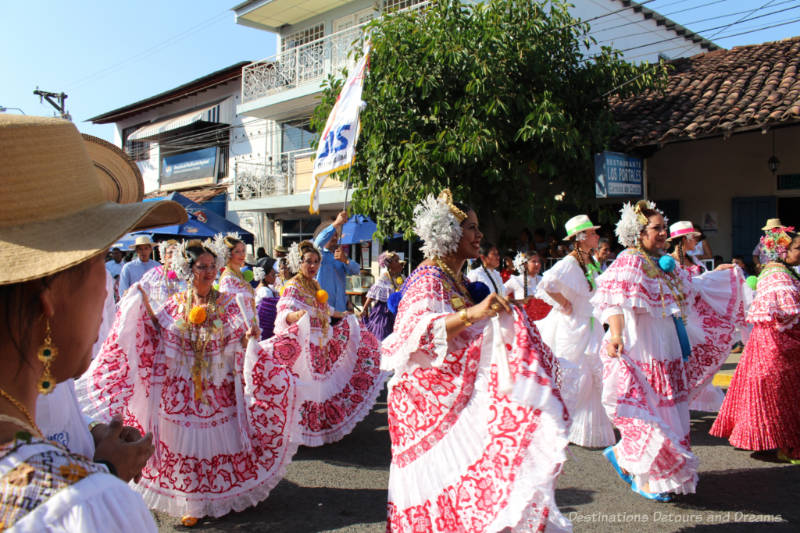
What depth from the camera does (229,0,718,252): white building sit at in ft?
60.3

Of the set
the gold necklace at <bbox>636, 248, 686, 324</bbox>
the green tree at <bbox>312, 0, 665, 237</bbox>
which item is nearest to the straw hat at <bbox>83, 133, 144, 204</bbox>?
the gold necklace at <bbox>636, 248, 686, 324</bbox>

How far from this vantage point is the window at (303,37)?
20.6 meters

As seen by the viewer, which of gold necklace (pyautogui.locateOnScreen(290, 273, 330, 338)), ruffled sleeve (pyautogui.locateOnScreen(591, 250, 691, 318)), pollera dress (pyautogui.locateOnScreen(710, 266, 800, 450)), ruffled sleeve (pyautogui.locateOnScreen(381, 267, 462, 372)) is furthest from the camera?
gold necklace (pyautogui.locateOnScreen(290, 273, 330, 338))

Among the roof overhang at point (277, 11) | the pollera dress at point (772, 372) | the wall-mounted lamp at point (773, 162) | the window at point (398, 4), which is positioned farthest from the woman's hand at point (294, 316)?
the roof overhang at point (277, 11)

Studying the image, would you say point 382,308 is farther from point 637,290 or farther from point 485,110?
point 637,290

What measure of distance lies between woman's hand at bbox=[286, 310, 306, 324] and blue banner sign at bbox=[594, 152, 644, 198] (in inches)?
289

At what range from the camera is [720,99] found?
39.9 ft

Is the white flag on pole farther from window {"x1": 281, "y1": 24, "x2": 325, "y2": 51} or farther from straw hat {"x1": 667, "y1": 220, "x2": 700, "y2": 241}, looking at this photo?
window {"x1": 281, "y1": 24, "x2": 325, "y2": 51}

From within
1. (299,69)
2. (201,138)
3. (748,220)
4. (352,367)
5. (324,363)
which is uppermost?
(299,69)

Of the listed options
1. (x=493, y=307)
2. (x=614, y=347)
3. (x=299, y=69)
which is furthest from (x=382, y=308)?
(x=299, y=69)

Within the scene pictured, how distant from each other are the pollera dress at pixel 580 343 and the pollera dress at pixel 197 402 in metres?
2.83

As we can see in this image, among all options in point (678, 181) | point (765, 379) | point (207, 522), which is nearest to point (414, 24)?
point (678, 181)

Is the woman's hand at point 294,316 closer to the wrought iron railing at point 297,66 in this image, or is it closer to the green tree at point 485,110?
the green tree at point 485,110

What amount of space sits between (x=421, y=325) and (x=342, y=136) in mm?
6505
